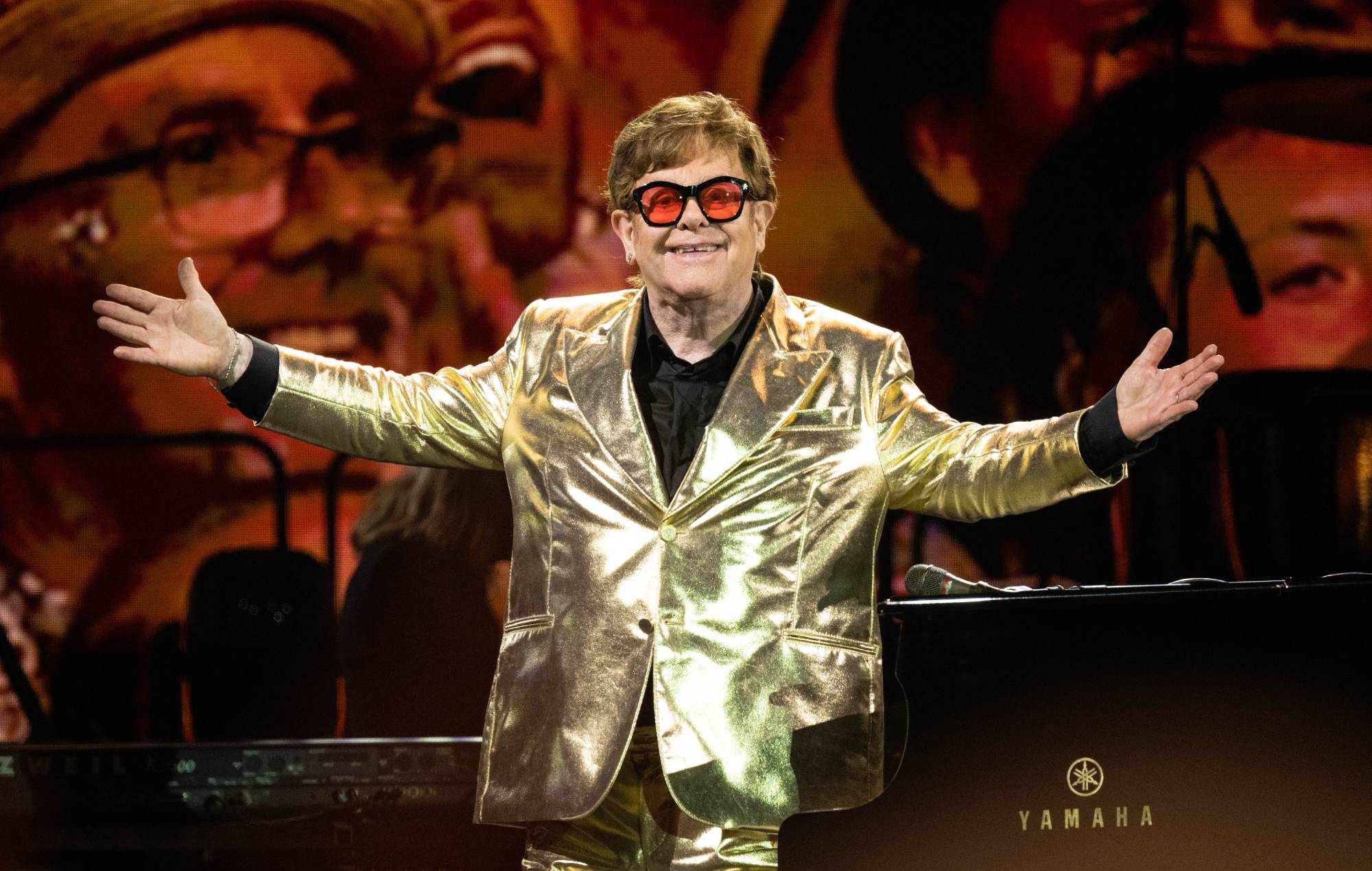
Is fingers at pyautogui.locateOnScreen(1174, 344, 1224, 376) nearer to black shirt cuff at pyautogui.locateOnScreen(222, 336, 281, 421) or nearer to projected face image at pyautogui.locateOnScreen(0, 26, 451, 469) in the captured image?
black shirt cuff at pyautogui.locateOnScreen(222, 336, 281, 421)

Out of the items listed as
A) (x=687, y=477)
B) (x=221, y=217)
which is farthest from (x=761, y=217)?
(x=221, y=217)

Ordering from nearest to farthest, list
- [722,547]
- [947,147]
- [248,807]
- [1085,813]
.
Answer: [1085,813], [722,547], [248,807], [947,147]

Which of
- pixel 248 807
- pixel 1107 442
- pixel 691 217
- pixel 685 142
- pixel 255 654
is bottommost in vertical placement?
pixel 248 807

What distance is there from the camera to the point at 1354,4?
326cm

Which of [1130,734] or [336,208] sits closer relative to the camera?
[1130,734]

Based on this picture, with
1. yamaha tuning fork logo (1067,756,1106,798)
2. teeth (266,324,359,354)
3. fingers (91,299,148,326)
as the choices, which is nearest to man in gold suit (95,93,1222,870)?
fingers (91,299,148,326)

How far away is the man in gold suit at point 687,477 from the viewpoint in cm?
162

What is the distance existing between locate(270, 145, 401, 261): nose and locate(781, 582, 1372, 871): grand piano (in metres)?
1.93

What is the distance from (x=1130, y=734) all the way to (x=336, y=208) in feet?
7.39

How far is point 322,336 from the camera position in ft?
10.2

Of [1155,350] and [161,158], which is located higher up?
[161,158]

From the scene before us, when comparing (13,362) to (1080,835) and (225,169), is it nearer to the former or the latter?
(225,169)

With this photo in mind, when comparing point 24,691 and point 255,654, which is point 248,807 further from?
point 24,691

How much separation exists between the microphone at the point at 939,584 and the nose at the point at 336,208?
1.77m
